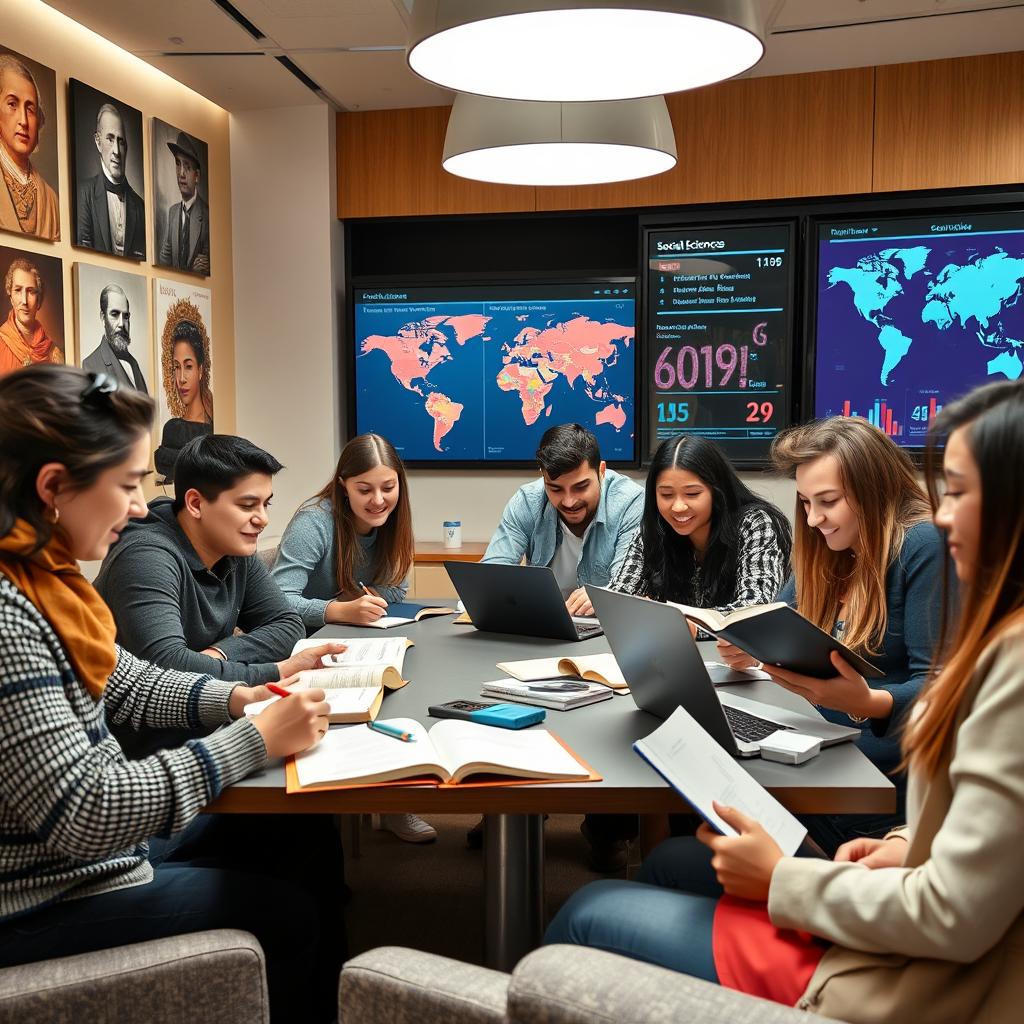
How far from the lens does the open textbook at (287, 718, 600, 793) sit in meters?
1.43

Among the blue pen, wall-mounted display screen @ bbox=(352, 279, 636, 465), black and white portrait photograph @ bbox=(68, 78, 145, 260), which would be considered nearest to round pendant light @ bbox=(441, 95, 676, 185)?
the blue pen

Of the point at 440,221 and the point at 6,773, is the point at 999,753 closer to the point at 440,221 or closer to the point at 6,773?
the point at 6,773

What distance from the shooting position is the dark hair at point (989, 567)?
101 centimetres

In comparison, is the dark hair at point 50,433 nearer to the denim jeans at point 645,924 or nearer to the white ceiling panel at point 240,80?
the denim jeans at point 645,924

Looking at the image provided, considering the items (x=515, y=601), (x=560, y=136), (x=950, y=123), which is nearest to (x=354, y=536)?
(x=515, y=601)

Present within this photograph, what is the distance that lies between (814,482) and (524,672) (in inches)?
28.3

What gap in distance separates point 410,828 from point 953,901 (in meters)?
2.30

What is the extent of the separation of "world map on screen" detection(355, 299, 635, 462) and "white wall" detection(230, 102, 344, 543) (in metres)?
0.21

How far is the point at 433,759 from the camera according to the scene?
146cm

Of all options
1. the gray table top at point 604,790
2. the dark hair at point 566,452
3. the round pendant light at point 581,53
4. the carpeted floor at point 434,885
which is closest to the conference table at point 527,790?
the gray table top at point 604,790

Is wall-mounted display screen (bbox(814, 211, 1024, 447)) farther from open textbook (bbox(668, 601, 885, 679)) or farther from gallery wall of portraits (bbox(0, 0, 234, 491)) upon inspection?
open textbook (bbox(668, 601, 885, 679))

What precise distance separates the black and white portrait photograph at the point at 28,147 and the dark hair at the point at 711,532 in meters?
2.34

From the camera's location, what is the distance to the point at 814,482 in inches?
82.7

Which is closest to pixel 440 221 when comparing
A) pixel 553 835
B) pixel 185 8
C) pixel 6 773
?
pixel 185 8
